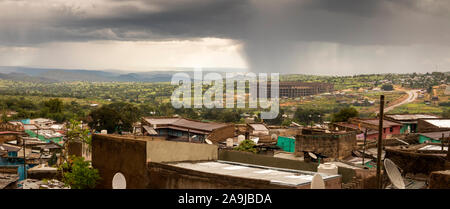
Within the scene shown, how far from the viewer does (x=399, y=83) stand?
121250 millimetres

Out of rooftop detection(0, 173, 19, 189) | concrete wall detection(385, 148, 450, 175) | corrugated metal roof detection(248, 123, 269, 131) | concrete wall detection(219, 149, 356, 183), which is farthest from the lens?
corrugated metal roof detection(248, 123, 269, 131)

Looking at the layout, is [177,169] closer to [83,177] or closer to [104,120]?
[83,177]

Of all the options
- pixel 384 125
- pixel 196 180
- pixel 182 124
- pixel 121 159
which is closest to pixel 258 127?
pixel 182 124

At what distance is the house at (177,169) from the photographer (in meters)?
9.55

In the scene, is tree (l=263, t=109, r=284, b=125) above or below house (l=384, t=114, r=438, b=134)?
below

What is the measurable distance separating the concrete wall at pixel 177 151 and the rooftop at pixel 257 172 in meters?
0.31

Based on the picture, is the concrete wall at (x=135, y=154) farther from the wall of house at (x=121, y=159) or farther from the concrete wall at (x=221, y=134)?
the concrete wall at (x=221, y=134)

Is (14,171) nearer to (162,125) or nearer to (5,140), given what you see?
(162,125)

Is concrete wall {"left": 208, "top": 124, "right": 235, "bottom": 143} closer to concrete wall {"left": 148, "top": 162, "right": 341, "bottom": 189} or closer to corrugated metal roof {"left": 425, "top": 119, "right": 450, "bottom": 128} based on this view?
corrugated metal roof {"left": 425, "top": 119, "right": 450, "bottom": 128}

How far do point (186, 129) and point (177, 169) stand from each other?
2149 cm

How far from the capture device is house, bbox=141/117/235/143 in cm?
2998

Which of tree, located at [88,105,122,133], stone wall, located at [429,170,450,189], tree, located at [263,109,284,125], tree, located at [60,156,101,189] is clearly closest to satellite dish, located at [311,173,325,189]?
stone wall, located at [429,170,450,189]
